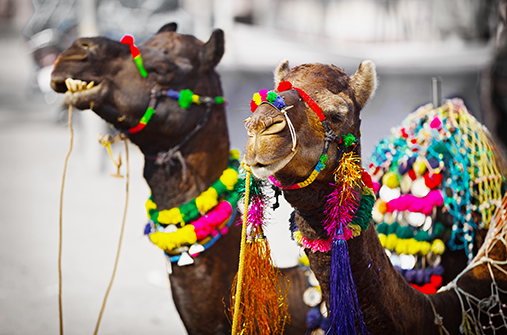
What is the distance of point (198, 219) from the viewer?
8.74 ft

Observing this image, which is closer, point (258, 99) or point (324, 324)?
point (258, 99)

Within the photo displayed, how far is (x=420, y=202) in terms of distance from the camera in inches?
106

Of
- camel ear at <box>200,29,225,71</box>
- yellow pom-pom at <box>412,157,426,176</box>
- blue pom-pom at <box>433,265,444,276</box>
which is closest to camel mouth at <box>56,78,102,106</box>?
camel ear at <box>200,29,225,71</box>

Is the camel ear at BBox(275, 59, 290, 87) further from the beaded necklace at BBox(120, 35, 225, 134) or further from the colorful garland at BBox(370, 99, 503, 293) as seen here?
the colorful garland at BBox(370, 99, 503, 293)

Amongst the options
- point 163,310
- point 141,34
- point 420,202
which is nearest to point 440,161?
point 420,202

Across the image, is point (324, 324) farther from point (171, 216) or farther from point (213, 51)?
point (213, 51)

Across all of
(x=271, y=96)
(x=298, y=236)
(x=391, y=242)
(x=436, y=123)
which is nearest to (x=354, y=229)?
(x=298, y=236)

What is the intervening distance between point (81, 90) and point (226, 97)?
5.24 metres

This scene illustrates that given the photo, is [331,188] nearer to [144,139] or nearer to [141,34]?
[144,139]

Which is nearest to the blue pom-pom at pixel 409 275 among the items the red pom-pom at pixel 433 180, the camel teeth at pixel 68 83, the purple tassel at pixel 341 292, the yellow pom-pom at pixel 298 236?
the red pom-pom at pixel 433 180

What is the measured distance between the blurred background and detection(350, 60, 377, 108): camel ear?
1714mm

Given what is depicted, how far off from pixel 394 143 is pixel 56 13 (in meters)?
13.4

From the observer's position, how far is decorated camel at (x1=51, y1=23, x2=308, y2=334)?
2.60 metres

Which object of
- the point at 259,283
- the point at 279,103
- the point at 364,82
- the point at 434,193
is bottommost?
the point at 259,283
